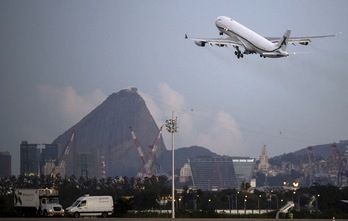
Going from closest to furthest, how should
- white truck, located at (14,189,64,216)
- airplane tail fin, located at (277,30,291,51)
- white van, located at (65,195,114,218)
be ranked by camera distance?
white van, located at (65,195,114,218), white truck, located at (14,189,64,216), airplane tail fin, located at (277,30,291,51)

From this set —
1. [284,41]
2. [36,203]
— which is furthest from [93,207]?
[284,41]

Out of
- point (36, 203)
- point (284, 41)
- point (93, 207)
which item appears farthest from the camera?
point (284, 41)

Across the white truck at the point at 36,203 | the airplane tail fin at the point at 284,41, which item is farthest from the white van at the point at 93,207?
the airplane tail fin at the point at 284,41

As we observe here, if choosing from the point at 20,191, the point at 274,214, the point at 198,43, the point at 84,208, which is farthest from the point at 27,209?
the point at 198,43

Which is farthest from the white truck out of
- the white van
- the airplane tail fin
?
the airplane tail fin

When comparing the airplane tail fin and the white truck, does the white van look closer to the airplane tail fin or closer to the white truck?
the white truck

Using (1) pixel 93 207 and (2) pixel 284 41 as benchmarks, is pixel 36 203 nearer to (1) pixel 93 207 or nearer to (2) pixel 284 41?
(1) pixel 93 207

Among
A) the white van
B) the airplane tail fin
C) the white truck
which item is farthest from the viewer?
the airplane tail fin
